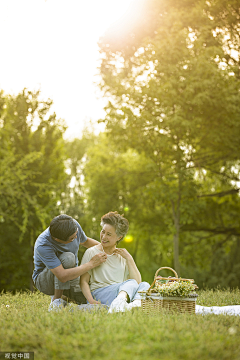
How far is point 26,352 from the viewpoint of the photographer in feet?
11.1

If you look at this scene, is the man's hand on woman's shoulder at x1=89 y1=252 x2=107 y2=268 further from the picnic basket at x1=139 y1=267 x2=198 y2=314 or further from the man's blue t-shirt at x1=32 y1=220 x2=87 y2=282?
the picnic basket at x1=139 y1=267 x2=198 y2=314

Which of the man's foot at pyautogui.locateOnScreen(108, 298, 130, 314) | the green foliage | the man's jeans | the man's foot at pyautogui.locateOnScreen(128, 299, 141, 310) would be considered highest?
the green foliage

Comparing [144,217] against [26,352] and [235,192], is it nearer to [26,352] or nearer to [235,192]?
[235,192]

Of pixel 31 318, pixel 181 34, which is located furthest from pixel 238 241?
pixel 31 318

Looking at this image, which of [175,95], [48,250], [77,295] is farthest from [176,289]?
[175,95]

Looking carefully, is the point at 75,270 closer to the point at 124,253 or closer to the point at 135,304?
the point at 124,253

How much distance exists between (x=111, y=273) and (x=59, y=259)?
872 millimetres

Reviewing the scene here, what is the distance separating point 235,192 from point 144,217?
4263mm

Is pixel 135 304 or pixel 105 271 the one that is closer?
pixel 135 304

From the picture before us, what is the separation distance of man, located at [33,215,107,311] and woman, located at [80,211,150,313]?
9.8 inches

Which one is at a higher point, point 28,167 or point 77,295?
point 28,167

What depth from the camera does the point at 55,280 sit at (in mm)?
5840


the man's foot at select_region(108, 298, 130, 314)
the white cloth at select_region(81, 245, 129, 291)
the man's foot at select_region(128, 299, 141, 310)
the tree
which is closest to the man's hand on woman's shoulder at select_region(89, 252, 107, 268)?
the white cloth at select_region(81, 245, 129, 291)

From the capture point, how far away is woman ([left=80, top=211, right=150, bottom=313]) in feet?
19.3
